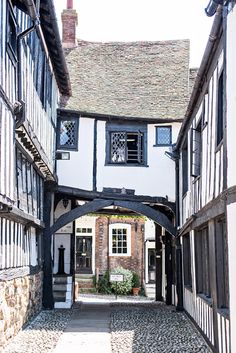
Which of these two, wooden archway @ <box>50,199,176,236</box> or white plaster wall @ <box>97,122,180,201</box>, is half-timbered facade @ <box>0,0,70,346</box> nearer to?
wooden archway @ <box>50,199,176,236</box>

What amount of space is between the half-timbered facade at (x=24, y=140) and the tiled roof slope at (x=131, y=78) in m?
1.89

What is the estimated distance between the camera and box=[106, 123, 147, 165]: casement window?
17.1 metres

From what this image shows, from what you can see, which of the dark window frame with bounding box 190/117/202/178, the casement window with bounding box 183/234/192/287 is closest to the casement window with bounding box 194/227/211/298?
the dark window frame with bounding box 190/117/202/178

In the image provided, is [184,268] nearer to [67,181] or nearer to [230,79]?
[67,181]

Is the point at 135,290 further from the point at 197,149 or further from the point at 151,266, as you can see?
the point at 197,149

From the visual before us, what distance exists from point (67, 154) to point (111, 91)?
9.92 feet

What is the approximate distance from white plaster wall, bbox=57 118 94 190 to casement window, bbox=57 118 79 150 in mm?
150

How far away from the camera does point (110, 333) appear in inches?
463

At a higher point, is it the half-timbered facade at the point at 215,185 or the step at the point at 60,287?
the half-timbered facade at the point at 215,185

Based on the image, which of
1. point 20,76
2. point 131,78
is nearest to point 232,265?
point 20,76

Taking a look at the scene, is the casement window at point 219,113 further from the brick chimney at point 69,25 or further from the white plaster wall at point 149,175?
the brick chimney at point 69,25

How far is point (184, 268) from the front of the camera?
1528cm

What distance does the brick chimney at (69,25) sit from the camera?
20.5 m

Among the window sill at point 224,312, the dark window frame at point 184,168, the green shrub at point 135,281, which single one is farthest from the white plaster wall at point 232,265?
the green shrub at point 135,281
